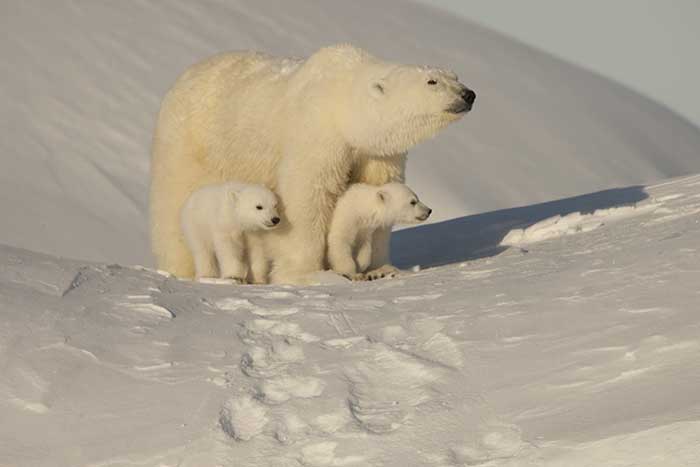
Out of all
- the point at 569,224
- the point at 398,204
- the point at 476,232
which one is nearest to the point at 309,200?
the point at 398,204

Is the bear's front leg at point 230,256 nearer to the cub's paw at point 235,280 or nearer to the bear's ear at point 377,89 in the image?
the cub's paw at point 235,280

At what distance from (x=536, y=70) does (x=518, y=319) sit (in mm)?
26681

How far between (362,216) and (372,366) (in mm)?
2853

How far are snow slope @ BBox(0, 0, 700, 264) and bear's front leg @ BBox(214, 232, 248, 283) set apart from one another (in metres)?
9.11

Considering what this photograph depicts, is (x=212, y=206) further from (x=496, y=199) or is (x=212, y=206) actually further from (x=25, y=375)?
(x=496, y=199)

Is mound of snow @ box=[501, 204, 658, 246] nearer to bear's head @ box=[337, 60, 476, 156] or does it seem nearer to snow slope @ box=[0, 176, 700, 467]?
snow slope @ box=[0, 176, 700, 467]

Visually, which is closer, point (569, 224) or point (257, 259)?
point (257, 259)

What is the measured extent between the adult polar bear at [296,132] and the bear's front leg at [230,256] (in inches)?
8.1

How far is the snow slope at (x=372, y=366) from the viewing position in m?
5.16

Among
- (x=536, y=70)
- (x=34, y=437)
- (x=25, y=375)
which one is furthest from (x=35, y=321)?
(x=536, y=70)

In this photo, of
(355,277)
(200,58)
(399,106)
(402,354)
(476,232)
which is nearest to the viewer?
(402,354)

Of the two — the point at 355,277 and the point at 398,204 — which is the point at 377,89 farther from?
the point at 355,277

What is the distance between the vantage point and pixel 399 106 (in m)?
8.70

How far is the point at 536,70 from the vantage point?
32719mm
